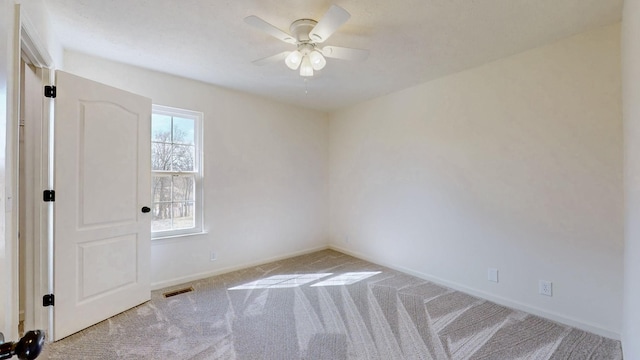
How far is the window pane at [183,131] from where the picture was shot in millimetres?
3242

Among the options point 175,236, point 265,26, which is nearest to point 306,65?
point 265,26

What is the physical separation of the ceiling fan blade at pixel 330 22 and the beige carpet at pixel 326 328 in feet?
7.29

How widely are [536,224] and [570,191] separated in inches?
15.0

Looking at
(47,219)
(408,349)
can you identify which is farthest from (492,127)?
(47,219)

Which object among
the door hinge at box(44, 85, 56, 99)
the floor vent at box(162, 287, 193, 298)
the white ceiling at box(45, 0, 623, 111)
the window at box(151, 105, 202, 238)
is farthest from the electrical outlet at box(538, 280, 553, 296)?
the door hinge at box(44, 85, 56, 99)

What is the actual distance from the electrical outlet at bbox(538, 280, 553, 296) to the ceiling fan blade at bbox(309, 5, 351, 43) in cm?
274

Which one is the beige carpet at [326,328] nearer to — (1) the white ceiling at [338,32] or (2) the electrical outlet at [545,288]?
(2) the electrical outlet at [545,288]

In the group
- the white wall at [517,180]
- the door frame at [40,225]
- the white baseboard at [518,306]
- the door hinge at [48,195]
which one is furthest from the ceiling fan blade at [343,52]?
the white baseboard at [518,306]

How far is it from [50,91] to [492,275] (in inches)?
164

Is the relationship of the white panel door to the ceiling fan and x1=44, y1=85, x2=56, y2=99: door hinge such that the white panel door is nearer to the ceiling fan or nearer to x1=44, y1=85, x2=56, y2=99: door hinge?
x1=44, y1=85, x2=56, y2=99: door hinge

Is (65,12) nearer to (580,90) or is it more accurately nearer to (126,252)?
(126,252)

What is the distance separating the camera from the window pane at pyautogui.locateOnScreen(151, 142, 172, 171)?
308 cm

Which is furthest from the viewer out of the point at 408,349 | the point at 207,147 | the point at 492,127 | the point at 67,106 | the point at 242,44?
the point at 207,147

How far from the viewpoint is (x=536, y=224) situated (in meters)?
2.47
